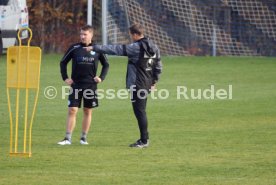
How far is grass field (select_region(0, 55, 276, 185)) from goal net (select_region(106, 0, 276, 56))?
29.6 feet

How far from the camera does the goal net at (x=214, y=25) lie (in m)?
32.1

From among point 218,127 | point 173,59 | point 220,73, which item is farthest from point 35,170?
point 173,59

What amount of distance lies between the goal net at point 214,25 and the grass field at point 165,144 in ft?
29.6

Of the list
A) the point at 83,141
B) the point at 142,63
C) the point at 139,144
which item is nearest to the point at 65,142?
the point at 83,141

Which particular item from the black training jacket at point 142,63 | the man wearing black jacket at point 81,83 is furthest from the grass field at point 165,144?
the black training jacket at point 142,63

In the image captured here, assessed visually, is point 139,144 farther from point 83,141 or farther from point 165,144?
point 83,141

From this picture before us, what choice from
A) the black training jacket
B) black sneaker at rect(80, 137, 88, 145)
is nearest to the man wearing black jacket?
black sneaker at rect(80, 137, 88, 145)

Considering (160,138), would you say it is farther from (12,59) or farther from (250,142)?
(12,59)

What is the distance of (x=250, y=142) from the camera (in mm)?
13234

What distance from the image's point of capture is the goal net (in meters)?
32.1

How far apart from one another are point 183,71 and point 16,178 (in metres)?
16.4

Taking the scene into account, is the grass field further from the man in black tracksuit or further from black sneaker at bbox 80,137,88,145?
the man in black tracksuit

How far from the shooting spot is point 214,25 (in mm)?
32188

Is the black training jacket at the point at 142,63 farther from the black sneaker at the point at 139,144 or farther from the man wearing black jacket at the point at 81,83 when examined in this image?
the black sneaker at the point at 139,144
